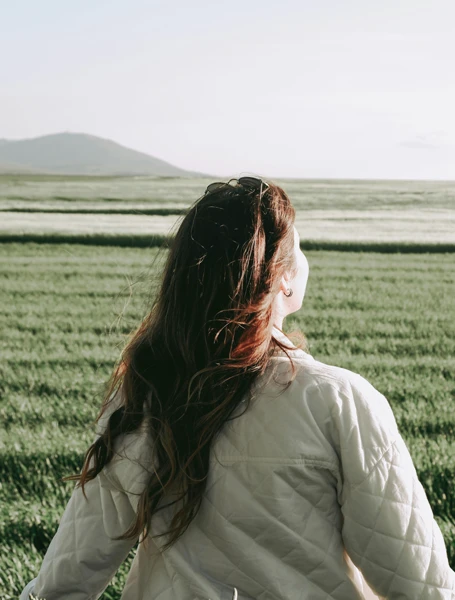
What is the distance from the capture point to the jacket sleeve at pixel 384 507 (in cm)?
159

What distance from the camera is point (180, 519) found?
171 cm

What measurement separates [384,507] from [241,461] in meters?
0.31

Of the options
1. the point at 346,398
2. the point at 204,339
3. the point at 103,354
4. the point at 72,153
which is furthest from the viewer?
the point at 72,153

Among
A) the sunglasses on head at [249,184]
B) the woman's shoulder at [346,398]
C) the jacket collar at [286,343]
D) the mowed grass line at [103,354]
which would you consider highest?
the sunglasses on head at [249,184]

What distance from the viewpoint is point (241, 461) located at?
5.50 feet

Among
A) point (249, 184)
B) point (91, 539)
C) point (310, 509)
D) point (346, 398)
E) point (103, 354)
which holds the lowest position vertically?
point (103, 354)

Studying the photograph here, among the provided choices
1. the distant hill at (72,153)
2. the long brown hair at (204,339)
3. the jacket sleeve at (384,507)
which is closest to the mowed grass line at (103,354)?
the long brown hair at (204,339)

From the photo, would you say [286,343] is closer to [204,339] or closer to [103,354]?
[204,339]

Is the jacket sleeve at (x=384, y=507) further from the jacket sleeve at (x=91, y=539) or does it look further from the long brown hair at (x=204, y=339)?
the jacket sleeve at (x=91, y=539)

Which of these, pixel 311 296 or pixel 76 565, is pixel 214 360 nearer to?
pixel 76 565

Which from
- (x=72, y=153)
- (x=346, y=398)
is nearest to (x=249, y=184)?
(x=346, y=398)

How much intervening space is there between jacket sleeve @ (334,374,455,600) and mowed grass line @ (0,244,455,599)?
730 millimetres

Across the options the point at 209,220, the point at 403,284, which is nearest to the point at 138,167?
the point at 403,284

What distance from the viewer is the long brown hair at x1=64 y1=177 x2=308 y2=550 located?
1.70 metres
